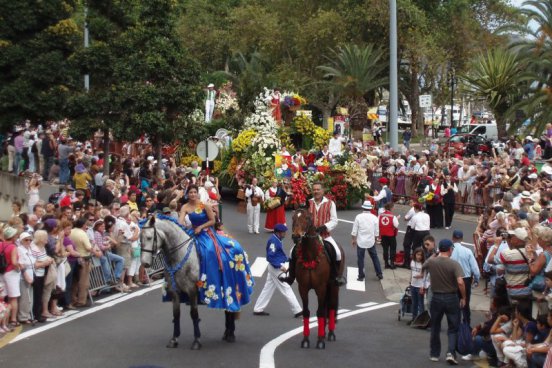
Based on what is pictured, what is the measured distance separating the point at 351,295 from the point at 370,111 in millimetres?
45016

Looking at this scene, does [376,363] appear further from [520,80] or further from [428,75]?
[428,75]

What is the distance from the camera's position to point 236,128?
37.2m

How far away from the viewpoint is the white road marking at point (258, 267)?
2292cm

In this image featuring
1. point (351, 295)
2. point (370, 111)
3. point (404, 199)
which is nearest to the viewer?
point (351, 295)

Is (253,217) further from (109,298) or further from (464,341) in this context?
(464,341)

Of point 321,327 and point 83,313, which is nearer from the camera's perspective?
point 321,327

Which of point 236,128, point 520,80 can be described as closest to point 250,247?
point 236,128

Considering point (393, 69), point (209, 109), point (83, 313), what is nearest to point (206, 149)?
point (393, 69)

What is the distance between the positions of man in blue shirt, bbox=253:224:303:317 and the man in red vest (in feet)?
19.5

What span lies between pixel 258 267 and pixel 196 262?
8891mm

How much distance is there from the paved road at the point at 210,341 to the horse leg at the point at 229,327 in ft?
0.44

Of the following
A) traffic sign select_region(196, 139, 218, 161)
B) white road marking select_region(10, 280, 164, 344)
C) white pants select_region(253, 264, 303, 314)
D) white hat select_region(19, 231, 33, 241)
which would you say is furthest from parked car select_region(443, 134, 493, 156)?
white hat select_region(19, 231, 33, 241)

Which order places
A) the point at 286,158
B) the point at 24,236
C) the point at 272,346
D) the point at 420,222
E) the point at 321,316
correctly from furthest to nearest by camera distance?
the point at 286,158
the point at 420,222
the point at 24,236
the point at 272,346
the point at 321,316

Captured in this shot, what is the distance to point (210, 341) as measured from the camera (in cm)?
1553
